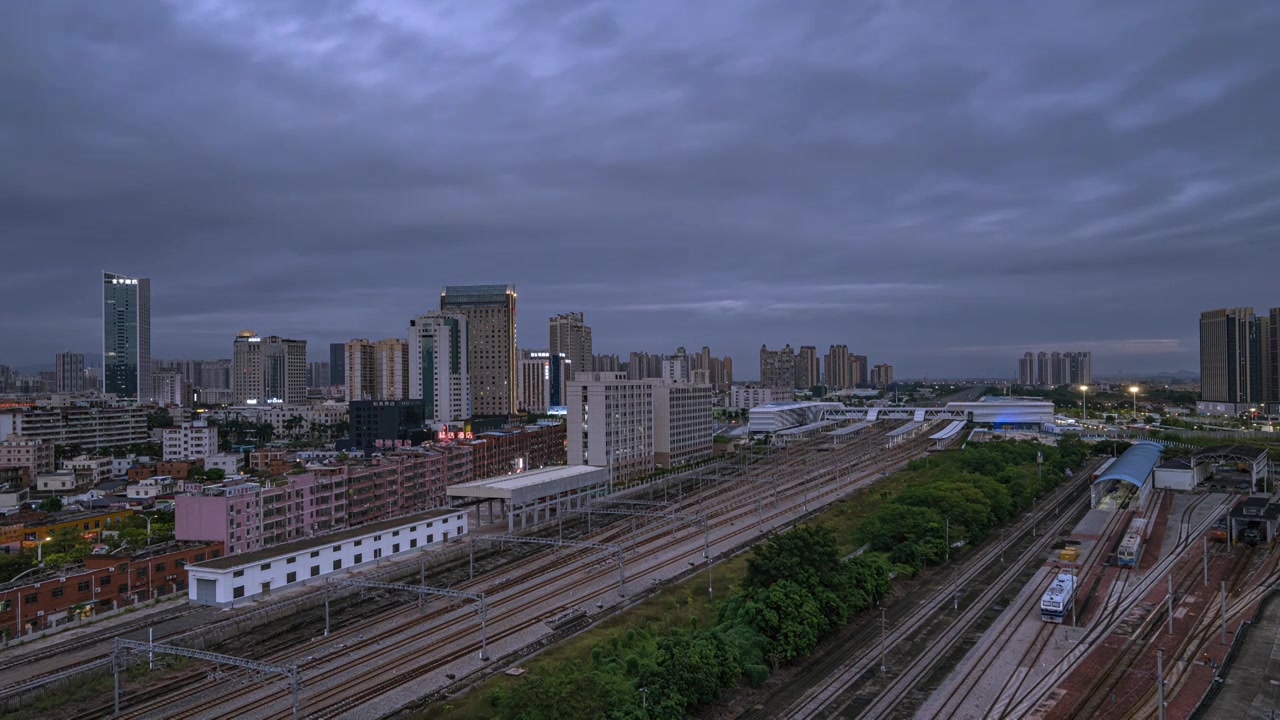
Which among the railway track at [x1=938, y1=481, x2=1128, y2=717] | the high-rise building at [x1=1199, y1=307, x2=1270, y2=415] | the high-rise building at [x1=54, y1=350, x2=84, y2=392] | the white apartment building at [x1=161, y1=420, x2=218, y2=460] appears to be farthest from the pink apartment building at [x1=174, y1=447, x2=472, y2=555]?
the high-rise building at [x1=54, y1=350, x2=84, y2=392]

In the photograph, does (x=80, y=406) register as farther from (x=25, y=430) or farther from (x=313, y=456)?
(x=313, y=456)

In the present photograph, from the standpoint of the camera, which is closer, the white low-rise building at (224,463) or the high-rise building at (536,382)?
the white low-rise building at (224,463)

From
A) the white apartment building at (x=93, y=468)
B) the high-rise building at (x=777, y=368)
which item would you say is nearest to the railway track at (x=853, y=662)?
the white apartment building at (x=93, y=468)

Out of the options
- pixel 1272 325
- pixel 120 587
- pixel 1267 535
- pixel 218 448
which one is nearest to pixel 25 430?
pixel 218 448

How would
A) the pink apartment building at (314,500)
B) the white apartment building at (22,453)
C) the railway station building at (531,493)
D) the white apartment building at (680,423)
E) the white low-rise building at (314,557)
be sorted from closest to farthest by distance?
the white low-rise building at (314,557) < the pink apartment building at (314,500) < the railway station building at (531,493) < the white apartment building at (22,453) < the white apartment building at (680,423)

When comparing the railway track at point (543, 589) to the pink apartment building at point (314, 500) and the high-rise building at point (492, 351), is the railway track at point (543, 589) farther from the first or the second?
the high-rise building at point (492, 351)

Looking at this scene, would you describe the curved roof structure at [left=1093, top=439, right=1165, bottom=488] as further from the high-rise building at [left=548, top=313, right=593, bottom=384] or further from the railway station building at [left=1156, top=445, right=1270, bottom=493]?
the high-rise building at [left=548, top=313, right=593, bottom=384]
